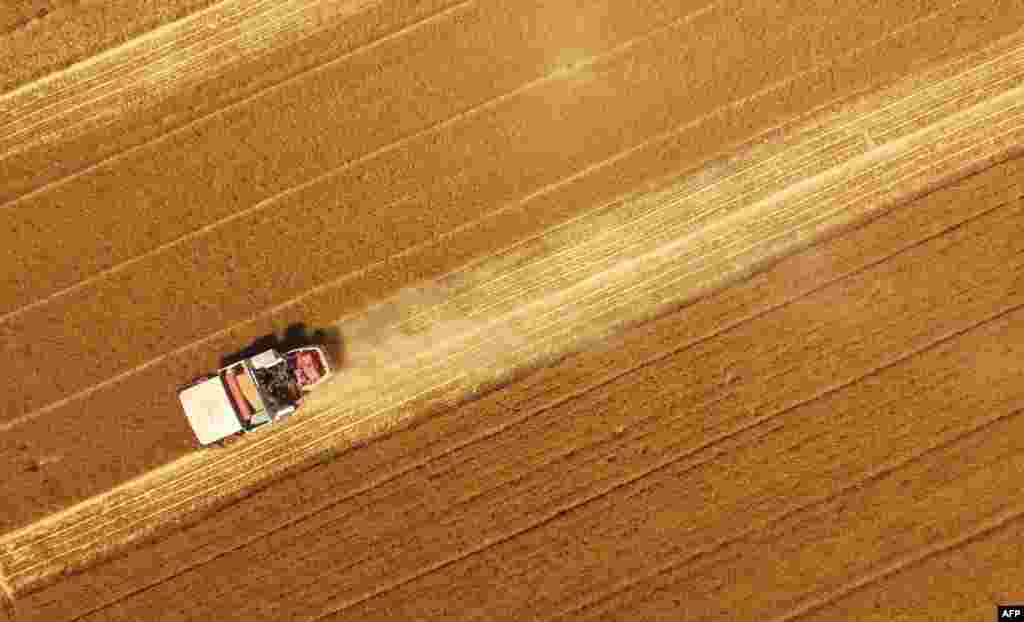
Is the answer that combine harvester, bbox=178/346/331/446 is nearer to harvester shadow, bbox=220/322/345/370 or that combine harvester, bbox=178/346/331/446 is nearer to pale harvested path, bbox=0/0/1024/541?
harvester shadow, bbox=220/322/345/370

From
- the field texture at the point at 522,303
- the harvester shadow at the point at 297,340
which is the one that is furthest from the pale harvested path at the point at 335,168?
the harvester shadow at the point at 297,340

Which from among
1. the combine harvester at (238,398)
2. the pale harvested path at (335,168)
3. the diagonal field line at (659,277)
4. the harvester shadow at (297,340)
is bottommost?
the diagonal field line at (659,277)

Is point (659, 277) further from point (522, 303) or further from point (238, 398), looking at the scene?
point (238, 398)

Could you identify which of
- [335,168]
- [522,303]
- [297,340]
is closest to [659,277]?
[522,303]

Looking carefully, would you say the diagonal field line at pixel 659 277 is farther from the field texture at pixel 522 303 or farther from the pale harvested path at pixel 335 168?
the pale harvested path at pixel 335 168

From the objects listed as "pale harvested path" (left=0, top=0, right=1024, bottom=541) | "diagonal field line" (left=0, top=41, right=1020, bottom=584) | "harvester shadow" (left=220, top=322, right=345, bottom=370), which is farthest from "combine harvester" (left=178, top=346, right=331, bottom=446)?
"pale harvested path" (left=0, top=0, right=1024, bottom=541)

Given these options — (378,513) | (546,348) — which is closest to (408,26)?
(546,348)
